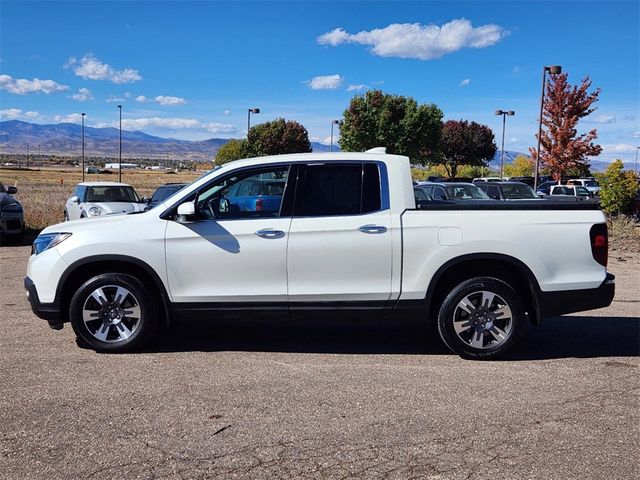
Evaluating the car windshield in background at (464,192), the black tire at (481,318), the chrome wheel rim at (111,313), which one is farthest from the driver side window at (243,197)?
the car windshield in background at (464,192)

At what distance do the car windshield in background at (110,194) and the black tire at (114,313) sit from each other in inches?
429

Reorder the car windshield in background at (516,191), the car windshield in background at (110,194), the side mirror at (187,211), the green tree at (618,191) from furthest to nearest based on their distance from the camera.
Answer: the car windshield in background at (516,191) → the green tree at (618,191) → the car windshield in background at (110,194) → the side mirror at (187,211)

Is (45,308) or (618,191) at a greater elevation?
(618,191)

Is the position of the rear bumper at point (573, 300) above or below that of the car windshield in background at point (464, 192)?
below

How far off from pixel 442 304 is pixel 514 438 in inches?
70.6

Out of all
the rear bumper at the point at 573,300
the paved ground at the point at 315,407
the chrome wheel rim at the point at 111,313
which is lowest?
the paved ground at the point at 315,407

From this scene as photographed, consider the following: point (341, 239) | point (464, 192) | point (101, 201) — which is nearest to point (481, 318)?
point (341, 239)

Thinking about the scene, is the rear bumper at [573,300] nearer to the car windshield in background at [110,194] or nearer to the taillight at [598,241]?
the taillight at [598,241]

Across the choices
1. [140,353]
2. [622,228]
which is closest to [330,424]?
[140,353]

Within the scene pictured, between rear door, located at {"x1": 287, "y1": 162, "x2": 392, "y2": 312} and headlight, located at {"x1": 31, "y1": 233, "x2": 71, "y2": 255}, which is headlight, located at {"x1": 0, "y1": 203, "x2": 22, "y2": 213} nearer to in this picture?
headlight, located at {"x1": 31, "y1": 233, "x2": 71, "y2": 255}

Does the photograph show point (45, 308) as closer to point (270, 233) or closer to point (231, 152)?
point (270, 233)

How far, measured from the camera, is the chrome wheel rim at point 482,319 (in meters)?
5.64

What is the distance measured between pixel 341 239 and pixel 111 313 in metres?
2.21

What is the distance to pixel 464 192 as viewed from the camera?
63.5ft
